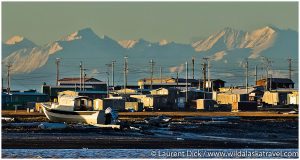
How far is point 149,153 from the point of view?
33219 mm

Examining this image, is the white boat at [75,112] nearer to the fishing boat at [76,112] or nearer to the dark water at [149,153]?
the fishing boat at [76,112]

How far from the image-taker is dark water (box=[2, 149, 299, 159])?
31781mm

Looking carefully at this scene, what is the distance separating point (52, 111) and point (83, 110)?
1873 millimetres

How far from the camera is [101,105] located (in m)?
92.0

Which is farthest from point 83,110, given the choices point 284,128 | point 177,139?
point 177,139

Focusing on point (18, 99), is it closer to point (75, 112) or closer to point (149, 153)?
point (75, 112)

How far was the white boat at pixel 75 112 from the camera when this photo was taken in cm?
5475

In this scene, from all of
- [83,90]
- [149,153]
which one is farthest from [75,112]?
[83,90]

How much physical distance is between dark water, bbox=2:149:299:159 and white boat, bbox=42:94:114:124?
Answer: 66.1ft

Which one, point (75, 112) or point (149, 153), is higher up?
point (75, 112)

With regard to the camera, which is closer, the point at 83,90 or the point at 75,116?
the point at 75,116

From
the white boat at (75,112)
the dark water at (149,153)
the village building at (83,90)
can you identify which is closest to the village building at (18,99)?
the village building at (83,90)

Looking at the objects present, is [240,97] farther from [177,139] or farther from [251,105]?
[177,139]

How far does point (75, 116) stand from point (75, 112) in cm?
34
